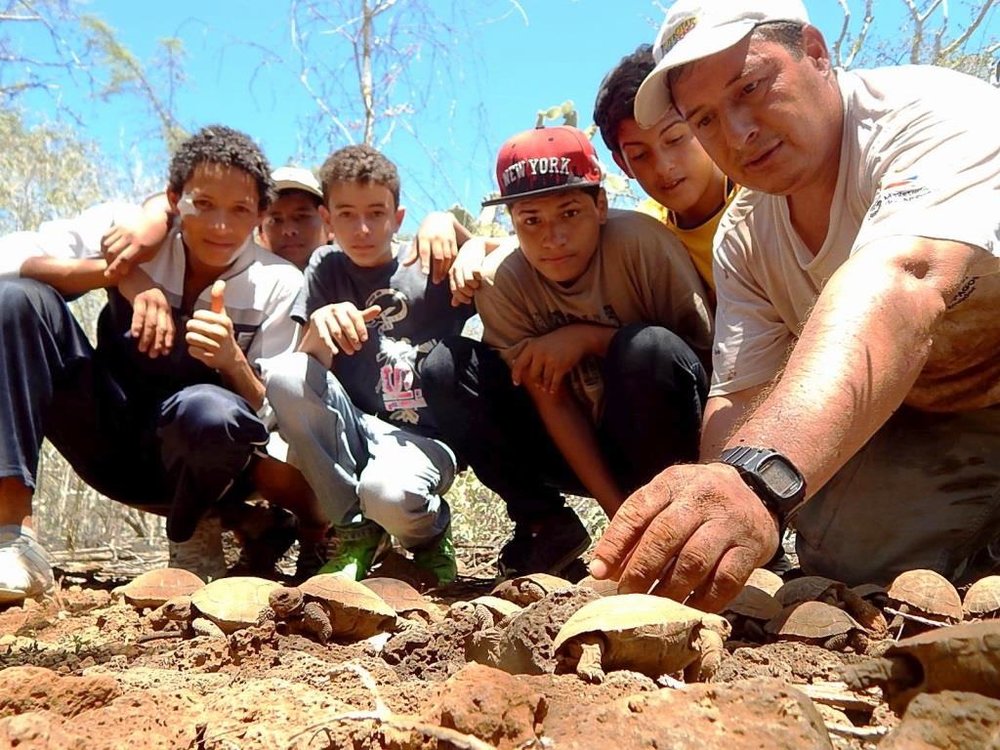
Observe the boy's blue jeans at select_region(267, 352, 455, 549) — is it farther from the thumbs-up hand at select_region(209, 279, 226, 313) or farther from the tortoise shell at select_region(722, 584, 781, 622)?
the tortoise shell at select_region(722, 584, 781, 622)

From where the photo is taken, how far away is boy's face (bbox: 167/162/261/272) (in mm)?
3387

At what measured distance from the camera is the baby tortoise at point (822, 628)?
6.06 feet

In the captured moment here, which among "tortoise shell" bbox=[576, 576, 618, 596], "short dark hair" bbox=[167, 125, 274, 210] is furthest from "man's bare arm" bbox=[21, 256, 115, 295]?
"tortoise shell" bbox=[576, 576, 618, 596]

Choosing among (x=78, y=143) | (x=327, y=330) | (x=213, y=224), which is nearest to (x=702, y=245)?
(x=327, y=330)

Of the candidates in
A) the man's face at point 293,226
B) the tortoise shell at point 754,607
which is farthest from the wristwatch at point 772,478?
the man's face at point 293,226

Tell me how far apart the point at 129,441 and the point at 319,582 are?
1.73 m

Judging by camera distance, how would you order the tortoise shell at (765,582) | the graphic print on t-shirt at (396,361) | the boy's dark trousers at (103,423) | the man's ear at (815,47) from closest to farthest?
the tortoise shell at (765,582)
the man's ear at (815,47)
the boy's dark trousers at (103,423)
the graphic print on t-shirt at (396,361)

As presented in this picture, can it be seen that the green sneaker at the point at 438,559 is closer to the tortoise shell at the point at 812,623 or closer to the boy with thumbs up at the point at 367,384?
the boy with thumbs up at the point at 367,384

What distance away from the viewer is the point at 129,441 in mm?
3455

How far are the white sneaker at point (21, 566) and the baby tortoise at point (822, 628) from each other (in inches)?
87.2

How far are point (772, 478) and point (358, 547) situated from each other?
81.8 inches

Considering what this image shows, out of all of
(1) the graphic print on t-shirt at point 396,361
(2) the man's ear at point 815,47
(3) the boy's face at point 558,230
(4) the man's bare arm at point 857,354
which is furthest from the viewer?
(1) the graphic print on t-shirt at point 396,361

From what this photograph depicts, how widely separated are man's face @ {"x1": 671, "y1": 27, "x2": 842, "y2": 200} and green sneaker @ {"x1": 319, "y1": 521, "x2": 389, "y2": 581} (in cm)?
186

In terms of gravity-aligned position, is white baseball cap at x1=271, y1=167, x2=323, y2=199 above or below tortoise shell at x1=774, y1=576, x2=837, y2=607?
above
